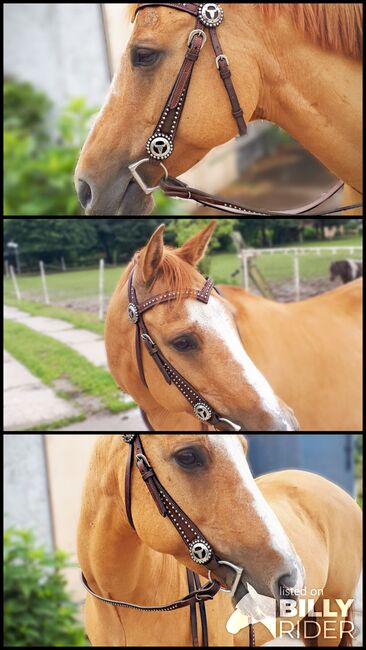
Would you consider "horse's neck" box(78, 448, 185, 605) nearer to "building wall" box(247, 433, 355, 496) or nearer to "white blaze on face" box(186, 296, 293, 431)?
"white blaze on face" box(186, 296, 293, 431)

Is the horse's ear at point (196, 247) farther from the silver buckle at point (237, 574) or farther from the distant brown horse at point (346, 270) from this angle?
the silver buckle at point (237, 574)

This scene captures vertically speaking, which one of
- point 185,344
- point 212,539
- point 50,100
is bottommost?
point 212,539

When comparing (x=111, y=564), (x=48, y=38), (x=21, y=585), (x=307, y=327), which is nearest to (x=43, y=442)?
(x=21, y=585)

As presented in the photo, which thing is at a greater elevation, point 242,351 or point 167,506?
point 242,351

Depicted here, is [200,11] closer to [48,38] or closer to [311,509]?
[311,509]

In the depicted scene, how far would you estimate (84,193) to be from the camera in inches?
35.8

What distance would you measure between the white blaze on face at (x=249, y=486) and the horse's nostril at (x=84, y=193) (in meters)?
0.28

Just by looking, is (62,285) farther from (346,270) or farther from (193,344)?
(346,270)

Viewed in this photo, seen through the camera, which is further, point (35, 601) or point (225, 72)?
point (35, 601)

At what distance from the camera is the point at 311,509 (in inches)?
42.7

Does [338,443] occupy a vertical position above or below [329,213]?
below

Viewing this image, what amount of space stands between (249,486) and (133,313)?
0.22 meters

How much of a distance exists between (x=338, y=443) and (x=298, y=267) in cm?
106

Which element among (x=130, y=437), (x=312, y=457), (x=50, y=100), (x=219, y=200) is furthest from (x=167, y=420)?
(x=50, y=100)
